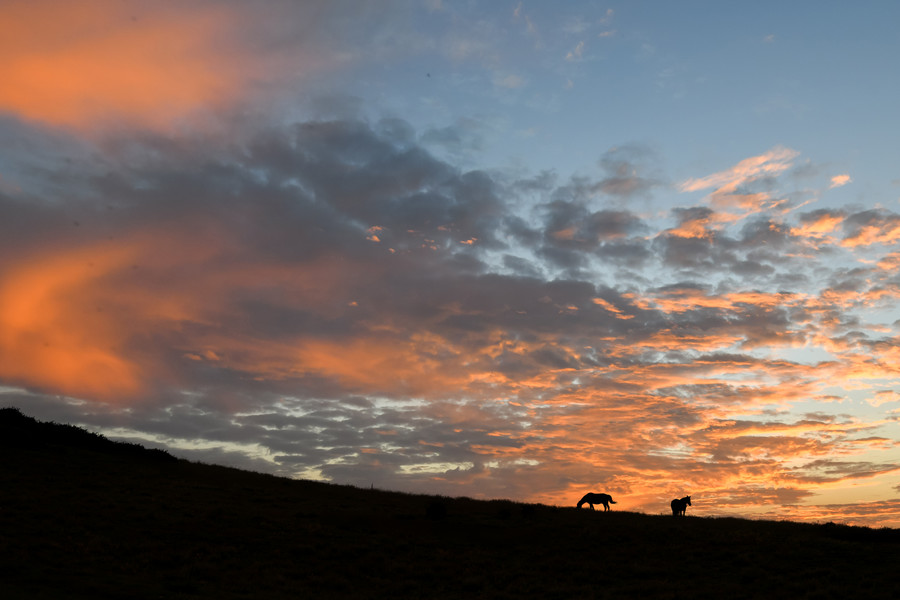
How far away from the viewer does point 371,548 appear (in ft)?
106

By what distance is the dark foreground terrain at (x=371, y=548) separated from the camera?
25.5 m

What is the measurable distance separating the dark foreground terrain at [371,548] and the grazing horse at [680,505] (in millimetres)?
1225

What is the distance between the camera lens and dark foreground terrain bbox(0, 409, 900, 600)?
25.5 meters

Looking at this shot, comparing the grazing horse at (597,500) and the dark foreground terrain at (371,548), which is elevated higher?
the grazing horse at (597,500)

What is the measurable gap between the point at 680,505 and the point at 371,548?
71.4 ft

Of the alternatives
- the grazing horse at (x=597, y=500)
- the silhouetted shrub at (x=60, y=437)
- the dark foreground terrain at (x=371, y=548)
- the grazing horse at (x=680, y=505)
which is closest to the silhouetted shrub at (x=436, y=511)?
the dark foreground terrain at (x=371, y=548)

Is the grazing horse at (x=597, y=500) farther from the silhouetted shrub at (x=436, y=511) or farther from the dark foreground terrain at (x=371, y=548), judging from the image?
the silhouetted shrub at (x=436, y=511)

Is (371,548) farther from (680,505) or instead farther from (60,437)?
(60,437)

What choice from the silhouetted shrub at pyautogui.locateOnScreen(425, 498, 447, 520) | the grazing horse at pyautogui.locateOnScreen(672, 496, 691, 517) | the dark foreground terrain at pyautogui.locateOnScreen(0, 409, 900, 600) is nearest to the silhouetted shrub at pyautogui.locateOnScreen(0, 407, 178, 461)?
the dark foreground terrain at pyautogui.locateOnScreen(0, 409, 900, 600)

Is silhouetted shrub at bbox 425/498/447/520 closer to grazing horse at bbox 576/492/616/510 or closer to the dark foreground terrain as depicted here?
the dark foreground terrain

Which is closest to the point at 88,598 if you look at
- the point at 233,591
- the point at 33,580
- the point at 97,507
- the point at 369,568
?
the point at 33,580

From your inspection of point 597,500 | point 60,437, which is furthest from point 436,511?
point 60,437

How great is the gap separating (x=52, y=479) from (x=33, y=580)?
20.2 m

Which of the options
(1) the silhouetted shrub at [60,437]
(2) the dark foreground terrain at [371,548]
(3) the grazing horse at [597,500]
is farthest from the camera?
(1) the silhouetted shrub at [60,437]
